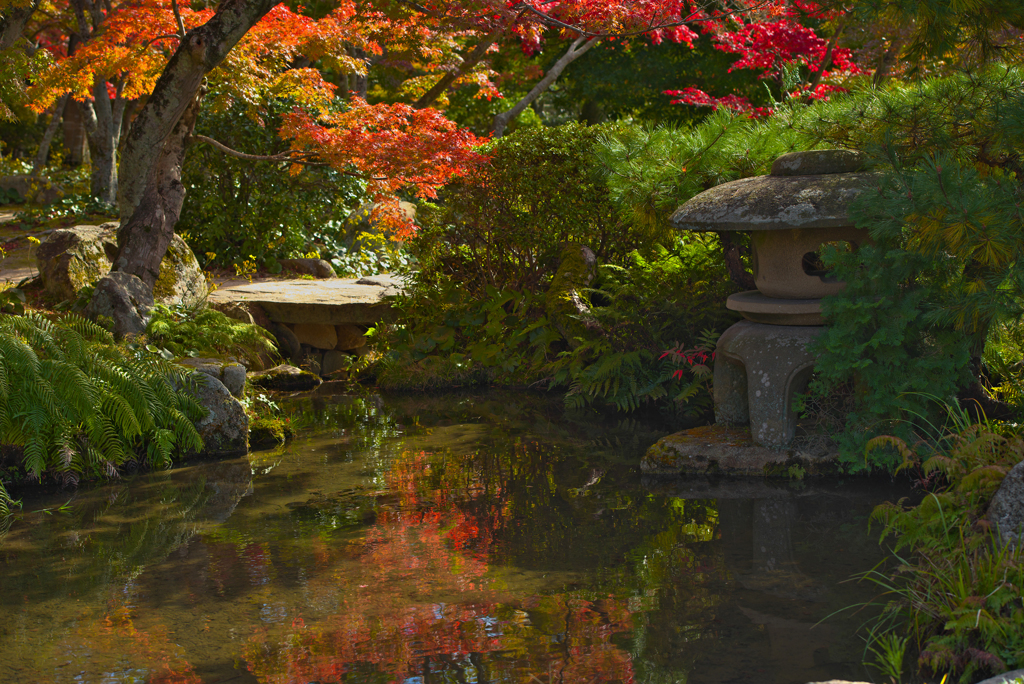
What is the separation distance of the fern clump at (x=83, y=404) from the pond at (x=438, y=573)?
22cm

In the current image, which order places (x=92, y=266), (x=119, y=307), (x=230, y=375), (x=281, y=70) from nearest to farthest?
1. (x=230, y=375)
2. (x=119, y=307)
3. (x=92, y=266)
4. (x=281, y=70)

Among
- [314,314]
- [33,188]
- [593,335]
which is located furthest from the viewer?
[33,188]

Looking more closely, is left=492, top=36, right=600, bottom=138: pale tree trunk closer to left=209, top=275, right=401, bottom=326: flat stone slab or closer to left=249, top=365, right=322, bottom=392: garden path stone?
left=209, top=275, right=401, bottom=326: flat stone slab

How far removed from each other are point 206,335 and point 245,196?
15.2 ft

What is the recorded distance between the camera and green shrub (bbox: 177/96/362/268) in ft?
38.8

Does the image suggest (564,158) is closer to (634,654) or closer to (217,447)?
(217,447)

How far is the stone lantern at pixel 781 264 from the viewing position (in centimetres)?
513

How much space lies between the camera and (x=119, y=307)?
26.1ft

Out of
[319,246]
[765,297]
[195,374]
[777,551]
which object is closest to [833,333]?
[765,297]

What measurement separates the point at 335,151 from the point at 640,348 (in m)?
3.97

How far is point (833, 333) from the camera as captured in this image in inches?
191

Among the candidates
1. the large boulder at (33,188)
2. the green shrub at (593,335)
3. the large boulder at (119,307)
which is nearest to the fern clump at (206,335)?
the large boulder at (119,307)

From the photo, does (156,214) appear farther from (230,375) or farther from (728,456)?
(728,456)

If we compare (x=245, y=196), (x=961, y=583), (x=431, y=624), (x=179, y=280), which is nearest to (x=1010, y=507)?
(x=961, y=583)
